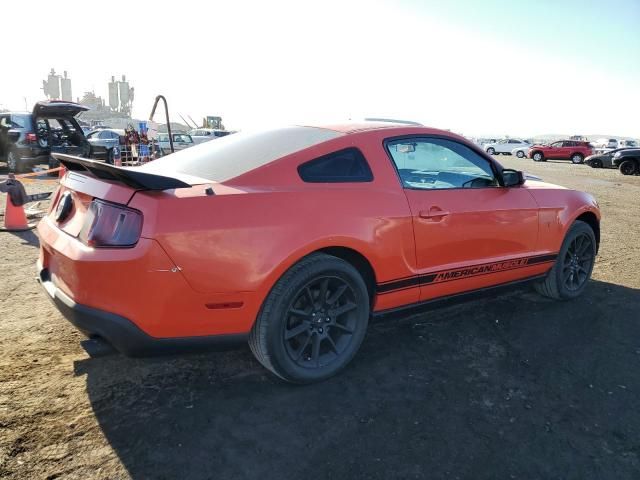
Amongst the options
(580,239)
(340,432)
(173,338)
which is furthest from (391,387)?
(580,239)

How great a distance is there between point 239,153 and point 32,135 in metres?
12.9

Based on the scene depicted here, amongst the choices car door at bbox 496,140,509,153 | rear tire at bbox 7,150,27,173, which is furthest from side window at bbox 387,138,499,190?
car door at bbox 496,140,509,153

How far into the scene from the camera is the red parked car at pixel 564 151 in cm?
3244

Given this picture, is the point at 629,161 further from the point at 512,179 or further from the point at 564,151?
the point at 512,179

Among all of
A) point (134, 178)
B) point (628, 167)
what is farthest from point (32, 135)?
point (628, 167)

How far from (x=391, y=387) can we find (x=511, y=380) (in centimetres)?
78

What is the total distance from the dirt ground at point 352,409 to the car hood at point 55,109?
11424mm

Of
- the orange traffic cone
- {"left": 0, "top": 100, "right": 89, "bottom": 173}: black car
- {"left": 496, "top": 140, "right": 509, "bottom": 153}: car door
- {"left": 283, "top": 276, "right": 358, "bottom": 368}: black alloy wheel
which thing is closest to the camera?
{"left": 283, "top": 276, "right": 358, "bottom": 368}: black alloy wheel

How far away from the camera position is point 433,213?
320 centimetres

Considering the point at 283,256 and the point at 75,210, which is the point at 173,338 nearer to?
the point at 283,256

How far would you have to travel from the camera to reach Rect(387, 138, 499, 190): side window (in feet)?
11.0

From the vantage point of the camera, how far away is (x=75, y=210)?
108 inches

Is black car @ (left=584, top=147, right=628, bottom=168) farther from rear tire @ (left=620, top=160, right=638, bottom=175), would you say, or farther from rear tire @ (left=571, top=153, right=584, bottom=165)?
rear tire @ (left=571, top=153, right=584, bottom=165)

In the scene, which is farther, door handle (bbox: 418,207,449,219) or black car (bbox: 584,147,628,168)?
black car (bbox: 584,147,628,168)
